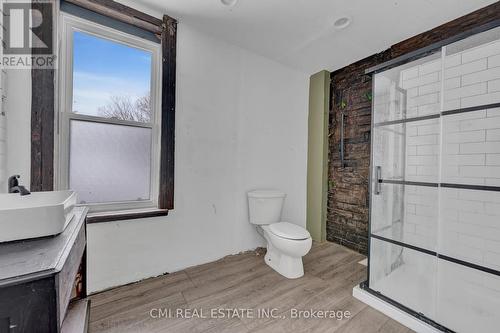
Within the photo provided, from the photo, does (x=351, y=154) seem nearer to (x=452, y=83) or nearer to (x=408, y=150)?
(x=408, y=150)

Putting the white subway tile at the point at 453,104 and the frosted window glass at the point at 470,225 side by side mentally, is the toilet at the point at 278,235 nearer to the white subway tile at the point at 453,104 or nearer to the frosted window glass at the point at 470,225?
the frosted window glass at the point at 470,225

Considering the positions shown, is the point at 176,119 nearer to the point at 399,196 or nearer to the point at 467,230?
the point at 399,196

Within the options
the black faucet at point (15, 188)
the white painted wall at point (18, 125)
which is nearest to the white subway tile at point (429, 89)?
the black faucet at point (15, 188)

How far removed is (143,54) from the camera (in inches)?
73.2

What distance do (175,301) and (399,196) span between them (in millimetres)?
2067

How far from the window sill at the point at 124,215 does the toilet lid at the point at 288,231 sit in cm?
→ 101

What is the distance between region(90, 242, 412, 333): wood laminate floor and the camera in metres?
1.37

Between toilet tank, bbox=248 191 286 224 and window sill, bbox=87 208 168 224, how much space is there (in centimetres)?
87

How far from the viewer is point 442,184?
1518mm

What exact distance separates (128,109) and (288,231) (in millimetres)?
1770

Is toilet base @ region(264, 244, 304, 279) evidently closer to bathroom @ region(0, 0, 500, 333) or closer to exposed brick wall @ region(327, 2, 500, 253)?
bathroom @ region(0, 0, 500, 333)

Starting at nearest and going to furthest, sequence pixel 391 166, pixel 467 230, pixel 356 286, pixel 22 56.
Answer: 1. pixel 22 56
2. pixel 467 230
3. pixel 356 286
4. pixel 391 166

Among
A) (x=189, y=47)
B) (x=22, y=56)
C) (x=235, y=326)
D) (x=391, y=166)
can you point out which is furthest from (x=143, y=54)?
(x=391, y=166)

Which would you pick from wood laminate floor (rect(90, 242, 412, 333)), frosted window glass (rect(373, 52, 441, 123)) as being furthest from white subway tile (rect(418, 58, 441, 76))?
wood laminate floor (rect(90, 242, 412, 333))
